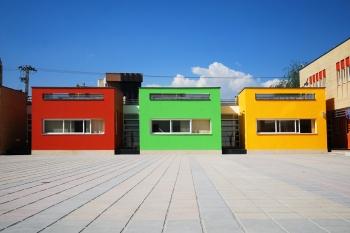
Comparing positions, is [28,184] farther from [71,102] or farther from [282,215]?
[71,102]

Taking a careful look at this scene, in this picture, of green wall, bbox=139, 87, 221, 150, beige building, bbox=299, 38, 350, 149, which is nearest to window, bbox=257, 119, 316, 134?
beige building, bbox=299, 38, 350, 149

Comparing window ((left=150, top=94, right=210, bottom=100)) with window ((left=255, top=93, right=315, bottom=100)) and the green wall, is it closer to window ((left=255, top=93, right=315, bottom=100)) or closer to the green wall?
the green wall

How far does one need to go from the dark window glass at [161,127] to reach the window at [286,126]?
644 centimetres

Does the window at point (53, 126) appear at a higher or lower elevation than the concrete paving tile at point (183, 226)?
higher

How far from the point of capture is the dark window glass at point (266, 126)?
27359mm

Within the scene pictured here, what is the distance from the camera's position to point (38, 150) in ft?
86.4

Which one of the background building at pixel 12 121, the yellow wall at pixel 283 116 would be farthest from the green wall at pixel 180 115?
the background building at pixel 12 121

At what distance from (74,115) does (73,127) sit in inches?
34.5

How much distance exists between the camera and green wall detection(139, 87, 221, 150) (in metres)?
26.9

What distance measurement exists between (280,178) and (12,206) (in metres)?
7.60

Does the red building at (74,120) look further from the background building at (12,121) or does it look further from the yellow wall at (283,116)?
the yellow wall at (283,116)

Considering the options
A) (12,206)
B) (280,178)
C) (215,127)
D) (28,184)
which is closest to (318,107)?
(215,127)

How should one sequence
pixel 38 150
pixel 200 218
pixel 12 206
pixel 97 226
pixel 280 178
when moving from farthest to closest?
pixel 38 150 → pixel 280 178 → pixel 12 206 → pixel 200 218 → pixel 97 226

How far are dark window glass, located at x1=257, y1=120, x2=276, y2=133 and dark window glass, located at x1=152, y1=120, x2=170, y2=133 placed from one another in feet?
21.1
